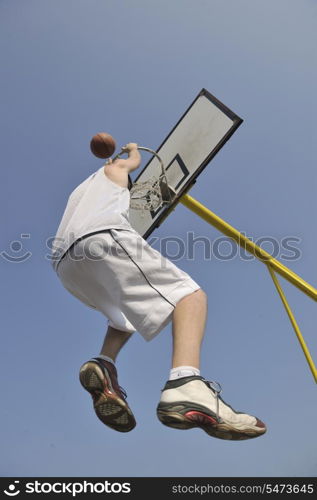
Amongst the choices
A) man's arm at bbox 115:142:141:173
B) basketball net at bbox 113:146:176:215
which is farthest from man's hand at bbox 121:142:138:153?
basketball net at bbox 113:146:176:215

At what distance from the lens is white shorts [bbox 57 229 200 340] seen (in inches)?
173

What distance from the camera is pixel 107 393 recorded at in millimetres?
4730

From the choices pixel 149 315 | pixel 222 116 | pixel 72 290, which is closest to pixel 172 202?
pixel 222 116

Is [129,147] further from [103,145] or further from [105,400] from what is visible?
[105,400]

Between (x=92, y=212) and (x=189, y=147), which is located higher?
(x=189, y=147)

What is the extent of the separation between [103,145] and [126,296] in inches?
63.3

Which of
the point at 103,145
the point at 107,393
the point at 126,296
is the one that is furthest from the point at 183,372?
the point at 103,145

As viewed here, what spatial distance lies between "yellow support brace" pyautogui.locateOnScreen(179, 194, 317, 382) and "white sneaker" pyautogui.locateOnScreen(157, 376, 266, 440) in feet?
7.95

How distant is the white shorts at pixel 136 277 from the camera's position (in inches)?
173

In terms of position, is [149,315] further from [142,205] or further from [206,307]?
[142,205]

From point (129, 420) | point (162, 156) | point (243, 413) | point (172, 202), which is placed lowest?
point (129, 420)

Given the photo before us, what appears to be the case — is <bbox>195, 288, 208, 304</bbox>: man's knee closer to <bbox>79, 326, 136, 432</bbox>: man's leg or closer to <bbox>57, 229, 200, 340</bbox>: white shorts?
<bbox>57, 229, 200, 340</bbox>: white shorts

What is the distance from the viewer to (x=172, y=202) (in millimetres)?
6121

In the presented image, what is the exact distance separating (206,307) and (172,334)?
12.9 inches
